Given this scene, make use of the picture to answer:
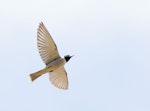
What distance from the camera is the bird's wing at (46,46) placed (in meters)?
18.2

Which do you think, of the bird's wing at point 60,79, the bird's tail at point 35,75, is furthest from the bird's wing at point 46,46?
the bird's wing at point 60,79

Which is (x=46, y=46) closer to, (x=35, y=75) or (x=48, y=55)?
(x=48, y=55)

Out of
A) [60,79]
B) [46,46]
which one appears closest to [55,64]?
[46,46]

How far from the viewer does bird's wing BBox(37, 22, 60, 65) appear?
59.7 feet

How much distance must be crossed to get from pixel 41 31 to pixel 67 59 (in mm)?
821

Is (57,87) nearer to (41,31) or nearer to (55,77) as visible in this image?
(55,77)

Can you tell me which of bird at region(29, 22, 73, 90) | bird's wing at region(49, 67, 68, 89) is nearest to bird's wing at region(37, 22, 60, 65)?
bird at region(29, 22, 73, 90)

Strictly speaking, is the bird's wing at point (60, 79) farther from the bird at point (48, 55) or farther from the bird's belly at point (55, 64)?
the bird's belly at point (55, 64)

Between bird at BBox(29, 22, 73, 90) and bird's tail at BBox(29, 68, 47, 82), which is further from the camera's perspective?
bird's tail at BBox(29, 68, 47, 82)

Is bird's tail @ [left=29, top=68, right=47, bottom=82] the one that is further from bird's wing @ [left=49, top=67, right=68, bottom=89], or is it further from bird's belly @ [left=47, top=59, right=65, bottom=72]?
bird's wing @ [left=49, top=67, right=68, bottom=89]

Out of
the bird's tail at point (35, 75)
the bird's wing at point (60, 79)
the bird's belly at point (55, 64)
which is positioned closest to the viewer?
the bird's tail at point (35, 75)

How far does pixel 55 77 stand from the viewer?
19141 millimetres

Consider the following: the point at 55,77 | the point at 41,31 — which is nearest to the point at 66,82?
the point at 55,77

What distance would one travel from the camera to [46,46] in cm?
1845
